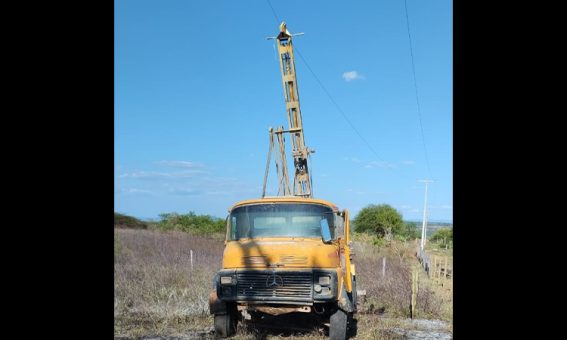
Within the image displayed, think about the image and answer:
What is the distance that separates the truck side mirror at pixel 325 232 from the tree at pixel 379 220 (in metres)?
29.6

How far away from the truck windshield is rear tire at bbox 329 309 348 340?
1100 mm

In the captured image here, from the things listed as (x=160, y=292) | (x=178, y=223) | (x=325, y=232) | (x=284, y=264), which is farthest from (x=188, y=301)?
(x=178, y=223)

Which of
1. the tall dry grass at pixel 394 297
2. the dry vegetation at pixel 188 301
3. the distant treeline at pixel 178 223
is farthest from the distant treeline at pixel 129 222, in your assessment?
the tall dry grass at pixel 394 297

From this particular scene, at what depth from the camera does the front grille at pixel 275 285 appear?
589 centimetres

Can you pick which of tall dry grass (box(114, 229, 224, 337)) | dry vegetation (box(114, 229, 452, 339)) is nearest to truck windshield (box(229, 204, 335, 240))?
dry vegetation (box(114, 229, 452, 339))

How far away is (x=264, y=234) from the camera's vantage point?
6.59 metres

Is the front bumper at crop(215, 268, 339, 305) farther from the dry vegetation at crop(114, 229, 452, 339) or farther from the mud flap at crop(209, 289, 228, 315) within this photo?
the dry vegetation at crop(114, 229, 452, 339)

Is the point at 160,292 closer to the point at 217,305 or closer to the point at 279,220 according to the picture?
the point at 217,305

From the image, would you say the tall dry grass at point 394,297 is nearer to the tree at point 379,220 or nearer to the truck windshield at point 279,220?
the truck windshield at point 279,220

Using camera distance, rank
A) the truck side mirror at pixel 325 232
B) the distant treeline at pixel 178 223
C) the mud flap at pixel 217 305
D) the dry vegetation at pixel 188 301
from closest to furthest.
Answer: the mud flap at pixel 217 305
the truck side mirror at pixel 325 232
the dry vegetation at pixel 188 301
the distant treeline at pixel 178 223

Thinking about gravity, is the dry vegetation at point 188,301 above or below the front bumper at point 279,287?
below

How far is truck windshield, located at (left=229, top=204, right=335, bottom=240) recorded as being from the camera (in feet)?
21.5
